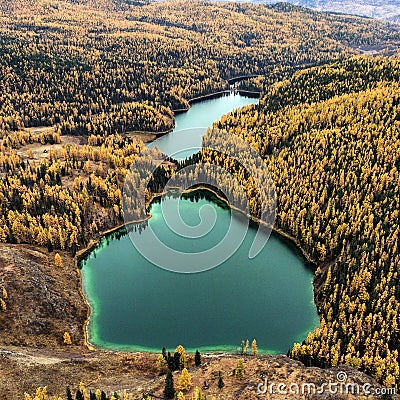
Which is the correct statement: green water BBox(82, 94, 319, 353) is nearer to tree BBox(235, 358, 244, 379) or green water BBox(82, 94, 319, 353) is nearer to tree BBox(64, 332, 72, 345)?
tree BBox(64, 332, 72, 345)

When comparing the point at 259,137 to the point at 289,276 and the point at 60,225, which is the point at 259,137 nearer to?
the point at 289,276

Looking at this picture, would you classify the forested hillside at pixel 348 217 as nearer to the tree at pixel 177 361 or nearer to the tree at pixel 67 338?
the tree at pixel 177 361

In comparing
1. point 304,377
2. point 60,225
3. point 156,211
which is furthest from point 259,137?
point 304,377

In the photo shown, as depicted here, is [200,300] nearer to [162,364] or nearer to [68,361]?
[162,364]

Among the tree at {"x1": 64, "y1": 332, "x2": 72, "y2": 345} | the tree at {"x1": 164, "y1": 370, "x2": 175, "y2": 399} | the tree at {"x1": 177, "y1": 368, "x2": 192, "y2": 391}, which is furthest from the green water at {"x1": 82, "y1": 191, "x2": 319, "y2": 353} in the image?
the tree at {"x1": 164, "y1": 370, "x2": 175, "y2": 399}

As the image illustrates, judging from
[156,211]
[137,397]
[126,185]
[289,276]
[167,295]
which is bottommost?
[137,397]

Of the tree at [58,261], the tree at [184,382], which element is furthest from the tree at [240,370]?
the tree at [58,261]
